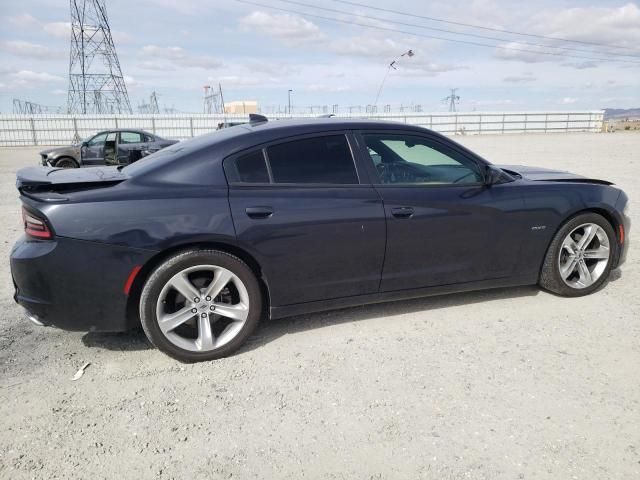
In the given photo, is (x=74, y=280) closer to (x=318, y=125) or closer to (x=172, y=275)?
(x=172, y=275)

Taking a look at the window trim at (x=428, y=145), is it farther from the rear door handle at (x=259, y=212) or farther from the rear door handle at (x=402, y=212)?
the rear door handle at (x=259, y=212)

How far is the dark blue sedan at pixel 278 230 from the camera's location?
116 inches

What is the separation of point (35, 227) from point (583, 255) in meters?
4.13

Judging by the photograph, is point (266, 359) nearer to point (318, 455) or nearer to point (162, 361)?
point (162, 361)

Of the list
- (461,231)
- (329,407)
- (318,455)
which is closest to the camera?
(318,455)

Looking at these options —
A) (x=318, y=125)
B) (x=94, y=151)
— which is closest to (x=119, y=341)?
(x=318, y=125)

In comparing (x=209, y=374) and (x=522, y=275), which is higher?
(x=522, y=275)

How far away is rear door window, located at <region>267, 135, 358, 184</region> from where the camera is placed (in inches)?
132

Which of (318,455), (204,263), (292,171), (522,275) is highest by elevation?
(292,171)

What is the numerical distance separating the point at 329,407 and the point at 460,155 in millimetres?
2202

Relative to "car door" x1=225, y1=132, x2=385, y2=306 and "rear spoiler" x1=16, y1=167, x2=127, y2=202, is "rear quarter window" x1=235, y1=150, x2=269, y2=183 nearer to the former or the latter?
"car door" x1=225, y1=132, x2=385, y2=306

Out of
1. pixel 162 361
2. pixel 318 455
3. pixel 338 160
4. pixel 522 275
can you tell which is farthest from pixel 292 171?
pixel 522 275

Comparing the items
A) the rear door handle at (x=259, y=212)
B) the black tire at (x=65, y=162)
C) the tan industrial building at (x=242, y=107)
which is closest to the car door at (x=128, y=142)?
the black tire at (x=65, y=162)

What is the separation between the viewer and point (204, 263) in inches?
121
